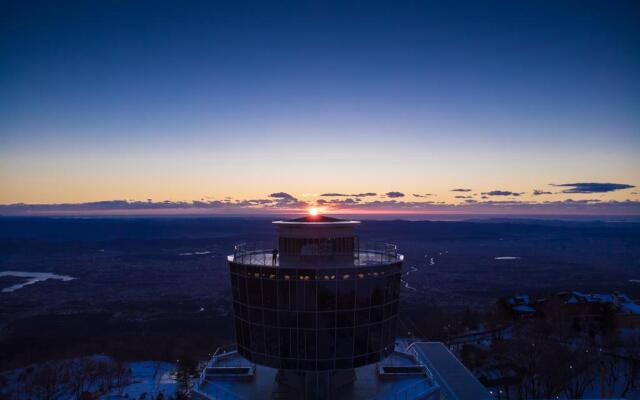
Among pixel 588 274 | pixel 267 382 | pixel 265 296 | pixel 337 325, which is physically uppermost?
pixel 265 296

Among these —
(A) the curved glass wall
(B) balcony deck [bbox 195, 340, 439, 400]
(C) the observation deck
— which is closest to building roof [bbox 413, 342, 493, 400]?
(B) balcony deck [bbox 195, 340, 439, 400]

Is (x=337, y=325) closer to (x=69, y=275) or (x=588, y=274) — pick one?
(x=588, y=274)

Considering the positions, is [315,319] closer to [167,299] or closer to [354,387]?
[354,387]

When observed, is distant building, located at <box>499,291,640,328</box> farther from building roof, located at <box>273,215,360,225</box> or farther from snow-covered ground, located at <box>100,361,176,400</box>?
snow-covered ground, located at <box>100,361,176,400</box>

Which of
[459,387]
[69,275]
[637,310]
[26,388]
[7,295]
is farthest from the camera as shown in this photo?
[69,275]

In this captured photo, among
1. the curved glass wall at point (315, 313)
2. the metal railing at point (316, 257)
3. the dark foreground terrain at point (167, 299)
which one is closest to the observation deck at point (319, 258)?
the metal railing at point (316, 257)

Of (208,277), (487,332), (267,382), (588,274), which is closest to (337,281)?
(267,382)

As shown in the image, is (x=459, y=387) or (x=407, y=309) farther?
(x=407, y=309)
